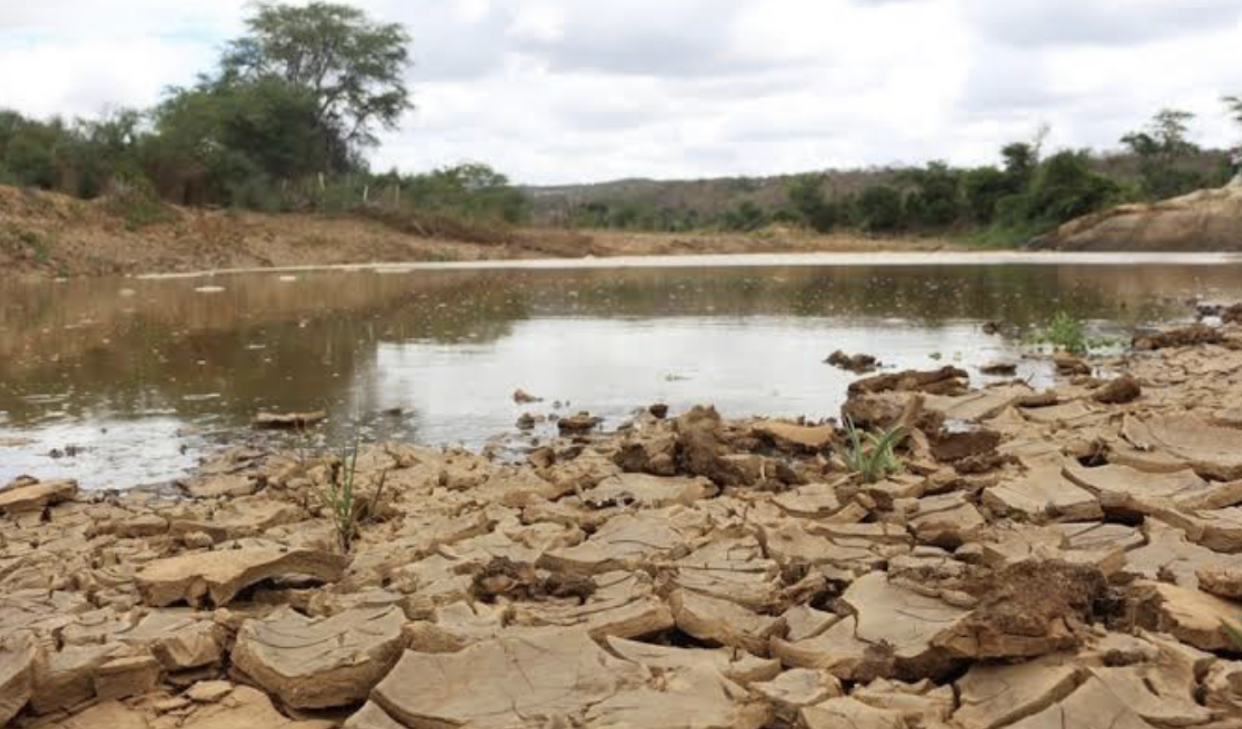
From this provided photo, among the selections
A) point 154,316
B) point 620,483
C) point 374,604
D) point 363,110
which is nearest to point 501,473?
point 620,483

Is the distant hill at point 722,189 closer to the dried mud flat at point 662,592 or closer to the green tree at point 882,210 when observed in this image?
the green tree at point 882,210

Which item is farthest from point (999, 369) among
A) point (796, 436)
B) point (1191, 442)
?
point (1191, 442)

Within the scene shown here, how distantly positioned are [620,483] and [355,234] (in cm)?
3290

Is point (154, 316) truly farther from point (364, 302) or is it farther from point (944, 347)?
point (944, 347)

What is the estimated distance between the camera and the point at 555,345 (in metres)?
12.9

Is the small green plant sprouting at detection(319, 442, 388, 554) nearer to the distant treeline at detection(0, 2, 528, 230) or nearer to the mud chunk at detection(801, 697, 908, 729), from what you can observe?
the mud chunk at detection(801, 697, 908, 729)

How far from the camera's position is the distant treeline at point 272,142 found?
35219mm

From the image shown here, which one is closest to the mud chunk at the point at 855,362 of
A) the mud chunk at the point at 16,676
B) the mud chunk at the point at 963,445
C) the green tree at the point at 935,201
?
the mud chunk at the point at 963,445

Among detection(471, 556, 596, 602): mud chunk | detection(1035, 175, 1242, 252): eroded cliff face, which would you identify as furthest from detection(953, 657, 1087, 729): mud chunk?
detection(1035, 175, 1242, 252): eroded cliff face

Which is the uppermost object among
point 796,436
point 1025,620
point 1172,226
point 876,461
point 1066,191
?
point 1066,191

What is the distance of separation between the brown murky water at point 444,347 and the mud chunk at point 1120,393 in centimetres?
187

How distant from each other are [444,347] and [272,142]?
3176 cm

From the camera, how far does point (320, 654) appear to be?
135 inches

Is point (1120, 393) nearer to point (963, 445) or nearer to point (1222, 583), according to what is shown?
point (963, 445)
